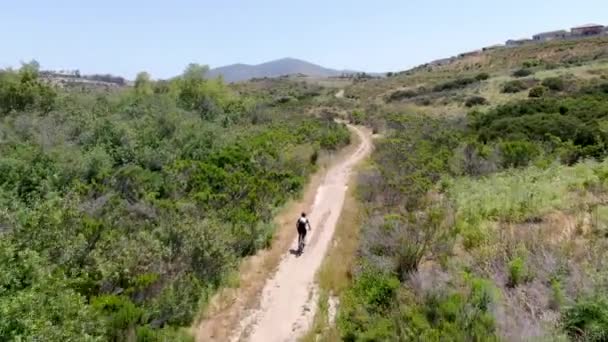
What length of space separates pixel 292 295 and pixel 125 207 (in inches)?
241

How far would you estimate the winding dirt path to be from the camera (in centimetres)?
1052

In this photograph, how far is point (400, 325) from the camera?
843 centimetres

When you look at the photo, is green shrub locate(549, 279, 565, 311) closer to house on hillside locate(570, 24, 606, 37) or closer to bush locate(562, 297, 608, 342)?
bush locate(562, 297, 608, 342)

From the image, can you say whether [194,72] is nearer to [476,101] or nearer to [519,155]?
[476,101]

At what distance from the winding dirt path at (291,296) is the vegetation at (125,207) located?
1.12m

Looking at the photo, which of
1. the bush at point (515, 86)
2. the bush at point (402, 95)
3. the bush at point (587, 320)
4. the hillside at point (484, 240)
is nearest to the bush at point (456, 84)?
the bush at point (402, 95)

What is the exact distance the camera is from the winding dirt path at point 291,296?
10516 mm

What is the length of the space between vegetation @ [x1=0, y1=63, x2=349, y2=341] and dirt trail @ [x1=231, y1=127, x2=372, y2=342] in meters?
1.24

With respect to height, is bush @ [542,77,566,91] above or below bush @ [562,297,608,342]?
above

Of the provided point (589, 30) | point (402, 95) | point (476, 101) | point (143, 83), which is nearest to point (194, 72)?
point (143, 83)

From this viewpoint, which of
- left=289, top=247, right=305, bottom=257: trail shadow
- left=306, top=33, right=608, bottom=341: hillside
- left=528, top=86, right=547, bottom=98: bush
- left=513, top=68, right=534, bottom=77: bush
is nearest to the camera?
left=306, top=33, right=608, bottom=341: hillside

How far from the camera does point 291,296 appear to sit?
12.3m

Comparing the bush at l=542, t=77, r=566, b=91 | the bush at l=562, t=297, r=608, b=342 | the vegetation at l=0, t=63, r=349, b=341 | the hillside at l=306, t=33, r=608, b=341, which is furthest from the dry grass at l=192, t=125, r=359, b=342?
the bush at l=542, t=77, r=566, b=91

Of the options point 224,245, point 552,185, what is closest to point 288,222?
point 224,245
